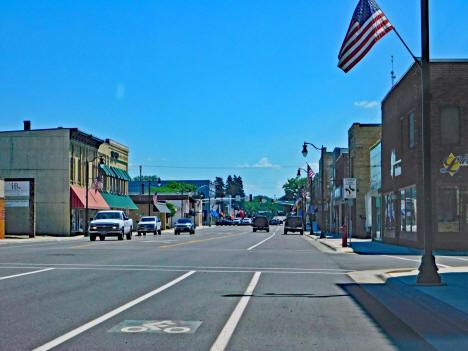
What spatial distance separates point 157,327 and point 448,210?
25.1m

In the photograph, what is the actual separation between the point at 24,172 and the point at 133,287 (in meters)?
52.5

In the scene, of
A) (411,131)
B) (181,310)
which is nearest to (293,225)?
(411,131)

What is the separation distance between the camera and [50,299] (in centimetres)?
1248

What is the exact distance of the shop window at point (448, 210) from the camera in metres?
31.7

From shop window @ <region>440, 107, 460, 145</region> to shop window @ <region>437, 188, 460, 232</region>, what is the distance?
2415 millimetres

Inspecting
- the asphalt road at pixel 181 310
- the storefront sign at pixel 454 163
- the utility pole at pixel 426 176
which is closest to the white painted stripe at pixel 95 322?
the asphalt road at pixel 181 310

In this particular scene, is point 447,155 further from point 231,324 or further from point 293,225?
point 293,225

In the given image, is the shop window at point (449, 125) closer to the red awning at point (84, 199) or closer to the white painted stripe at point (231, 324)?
the white painted stripe at point (231, 324)

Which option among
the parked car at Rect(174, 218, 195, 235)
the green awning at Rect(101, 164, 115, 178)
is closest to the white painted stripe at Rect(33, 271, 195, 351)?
the parked car at Rect(174, 218, 195, 235)

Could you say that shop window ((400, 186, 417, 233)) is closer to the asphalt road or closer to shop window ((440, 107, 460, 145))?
shop window ((440, 107, 460, 145))

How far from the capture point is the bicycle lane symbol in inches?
363

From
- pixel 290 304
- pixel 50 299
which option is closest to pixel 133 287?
pixel 50 299

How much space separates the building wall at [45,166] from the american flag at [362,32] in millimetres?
49114

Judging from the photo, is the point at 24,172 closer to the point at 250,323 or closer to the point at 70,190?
the point at 70,190
